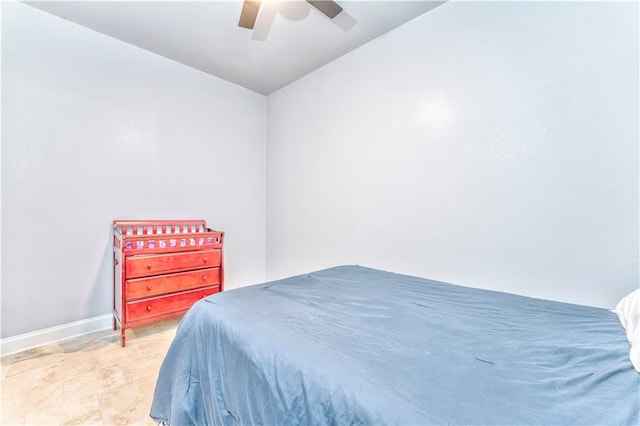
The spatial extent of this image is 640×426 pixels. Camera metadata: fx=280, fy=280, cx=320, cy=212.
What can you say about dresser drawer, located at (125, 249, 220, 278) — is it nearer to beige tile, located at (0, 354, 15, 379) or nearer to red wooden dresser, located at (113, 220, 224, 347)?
red wooden dresser, located at (113, 220, 224, 347)

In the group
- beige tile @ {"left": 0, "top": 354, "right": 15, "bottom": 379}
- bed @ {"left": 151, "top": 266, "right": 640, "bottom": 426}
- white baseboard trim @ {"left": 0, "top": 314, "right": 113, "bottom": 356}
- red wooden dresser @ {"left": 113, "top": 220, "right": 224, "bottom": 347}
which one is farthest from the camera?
red wooden dresser @ {"left": 113, "top": 220, "right": 224, "bottom": 347}

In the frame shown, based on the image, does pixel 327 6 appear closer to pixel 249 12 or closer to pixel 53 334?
pixel 249 12

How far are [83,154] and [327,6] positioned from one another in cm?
238

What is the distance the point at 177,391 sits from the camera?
1.24 m

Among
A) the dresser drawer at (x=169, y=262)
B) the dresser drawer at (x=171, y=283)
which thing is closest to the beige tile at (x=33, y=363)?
the dresser drawer at (x=171, y=283)

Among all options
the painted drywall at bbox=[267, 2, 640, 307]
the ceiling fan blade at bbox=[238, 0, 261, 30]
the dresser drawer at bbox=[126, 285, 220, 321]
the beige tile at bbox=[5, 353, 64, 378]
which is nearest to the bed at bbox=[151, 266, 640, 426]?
the painted drywall at bbox=[267, 2, 640, 307]

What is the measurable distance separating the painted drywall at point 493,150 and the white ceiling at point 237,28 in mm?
204

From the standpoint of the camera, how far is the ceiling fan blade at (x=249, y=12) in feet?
5.61

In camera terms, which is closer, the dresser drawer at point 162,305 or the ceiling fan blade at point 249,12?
the ceiling fan blade at point 249,12

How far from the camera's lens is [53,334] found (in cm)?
233

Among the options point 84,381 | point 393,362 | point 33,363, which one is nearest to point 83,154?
point 33,363

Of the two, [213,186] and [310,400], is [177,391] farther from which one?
[213,186]

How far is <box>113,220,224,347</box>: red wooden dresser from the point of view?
7.44 feet

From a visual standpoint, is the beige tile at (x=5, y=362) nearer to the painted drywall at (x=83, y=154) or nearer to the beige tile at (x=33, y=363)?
the beige tile at (x=33, y=363)
